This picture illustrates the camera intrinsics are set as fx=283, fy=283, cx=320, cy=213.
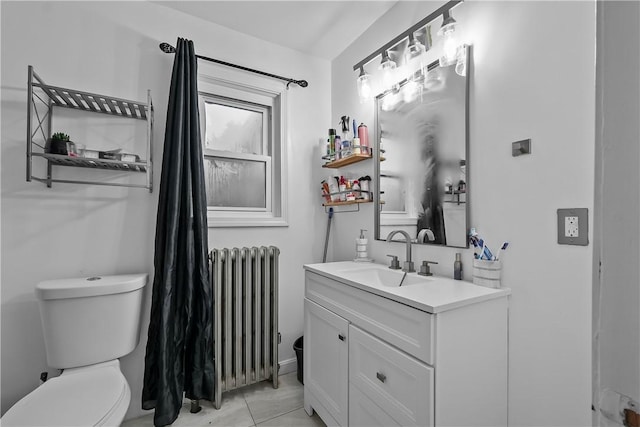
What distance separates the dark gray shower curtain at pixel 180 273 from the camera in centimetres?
153

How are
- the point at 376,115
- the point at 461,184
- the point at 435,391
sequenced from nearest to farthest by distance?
the point at 435,391, the point at 461,184, the point at 376,115

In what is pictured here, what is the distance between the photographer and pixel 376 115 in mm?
1870

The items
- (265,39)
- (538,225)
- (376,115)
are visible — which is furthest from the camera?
(265,39)

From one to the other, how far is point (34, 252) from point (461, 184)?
2162 millimetres

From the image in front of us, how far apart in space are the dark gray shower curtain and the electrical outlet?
67.0 inches

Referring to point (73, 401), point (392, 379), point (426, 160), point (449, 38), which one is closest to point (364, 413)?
point (392, 379)

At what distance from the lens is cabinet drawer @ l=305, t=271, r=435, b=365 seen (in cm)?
96

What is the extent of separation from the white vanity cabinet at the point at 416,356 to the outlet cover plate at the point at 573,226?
0.98 ft

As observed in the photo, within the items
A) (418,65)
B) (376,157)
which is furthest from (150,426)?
(418,65)

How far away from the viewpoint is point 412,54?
5.12 ft

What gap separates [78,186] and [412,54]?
196cm

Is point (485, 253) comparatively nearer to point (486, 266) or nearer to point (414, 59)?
point (486, 266)

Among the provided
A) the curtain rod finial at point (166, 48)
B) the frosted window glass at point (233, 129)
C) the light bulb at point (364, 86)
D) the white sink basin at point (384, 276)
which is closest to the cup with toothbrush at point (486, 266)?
the white sink basin at point (384, 276)

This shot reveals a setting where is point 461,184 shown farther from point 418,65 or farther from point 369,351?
point 369,351
